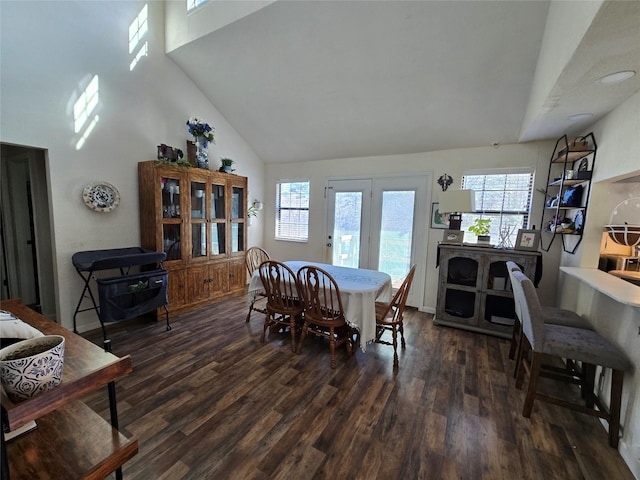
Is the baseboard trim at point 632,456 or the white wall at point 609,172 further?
the white wall at point 609,172

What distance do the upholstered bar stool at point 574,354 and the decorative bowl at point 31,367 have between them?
246 cm

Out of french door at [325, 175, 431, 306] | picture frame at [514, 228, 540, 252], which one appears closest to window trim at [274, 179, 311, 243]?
french door at [325, 175, 431, 306]

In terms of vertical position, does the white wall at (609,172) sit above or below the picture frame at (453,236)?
above

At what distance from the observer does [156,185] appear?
316cm

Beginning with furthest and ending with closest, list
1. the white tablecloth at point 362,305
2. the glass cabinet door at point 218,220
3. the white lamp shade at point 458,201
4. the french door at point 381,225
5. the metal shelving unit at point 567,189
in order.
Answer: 1. the french door at point 381,225
2. the glass cabinet door at point 218,220
3. the white lamp shade at point 458,201
4. the metal shelving unit at point 567,189
5. the white tablecloth at point 362,305

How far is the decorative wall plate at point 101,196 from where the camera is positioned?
9.71 ft

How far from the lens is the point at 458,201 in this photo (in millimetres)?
3119

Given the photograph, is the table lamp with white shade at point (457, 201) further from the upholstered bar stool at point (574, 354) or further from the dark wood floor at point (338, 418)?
the dark wood floor at point (338, 418)

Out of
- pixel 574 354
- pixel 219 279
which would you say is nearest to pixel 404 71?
pixel 574 354

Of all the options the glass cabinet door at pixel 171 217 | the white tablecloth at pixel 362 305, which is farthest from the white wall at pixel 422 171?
the glass cabinet door at pixel 171 217

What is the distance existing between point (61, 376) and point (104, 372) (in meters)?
0.11

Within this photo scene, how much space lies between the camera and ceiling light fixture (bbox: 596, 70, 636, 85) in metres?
1.68

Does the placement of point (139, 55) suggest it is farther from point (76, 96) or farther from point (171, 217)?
point (171, 217)

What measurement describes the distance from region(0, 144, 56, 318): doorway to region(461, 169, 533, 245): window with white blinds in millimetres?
4942
